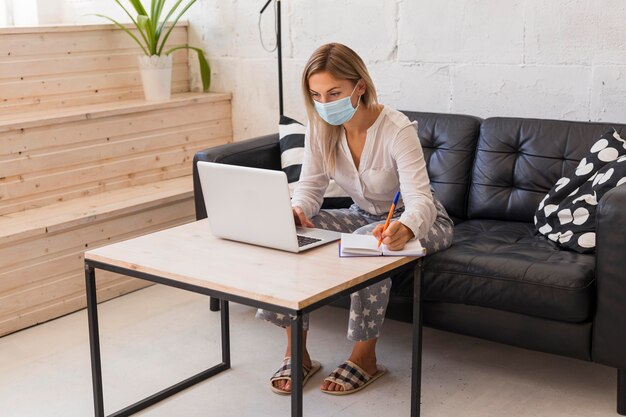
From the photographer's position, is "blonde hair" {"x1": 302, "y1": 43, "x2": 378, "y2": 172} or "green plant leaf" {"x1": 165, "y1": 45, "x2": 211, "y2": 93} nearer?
"blonde hair" {"x1": 302, "y1": 43, "x2": 378, "y2": 172}

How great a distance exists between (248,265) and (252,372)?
32.0 inches

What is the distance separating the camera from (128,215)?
371 cm

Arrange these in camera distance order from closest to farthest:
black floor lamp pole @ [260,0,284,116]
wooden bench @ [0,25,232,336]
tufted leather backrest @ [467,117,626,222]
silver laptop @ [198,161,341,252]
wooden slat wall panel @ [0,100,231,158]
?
silver laptop @ [198,161,341,252], tufted leather backrest @ [467,117,626,222], wooden bench @ [0,25,232,336], wooden slat wall panel @ [0,100,231,158], black floor lamp pole @ [260,0,284,116]

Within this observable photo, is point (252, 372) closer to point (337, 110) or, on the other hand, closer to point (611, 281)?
point (337, 110)

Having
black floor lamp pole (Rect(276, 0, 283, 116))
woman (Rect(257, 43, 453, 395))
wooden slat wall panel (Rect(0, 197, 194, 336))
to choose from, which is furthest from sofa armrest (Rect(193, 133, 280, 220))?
woman (Rect(257, 43, 453, 395))

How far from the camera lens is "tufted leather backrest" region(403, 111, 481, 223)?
329 cm

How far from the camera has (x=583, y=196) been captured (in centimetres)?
281

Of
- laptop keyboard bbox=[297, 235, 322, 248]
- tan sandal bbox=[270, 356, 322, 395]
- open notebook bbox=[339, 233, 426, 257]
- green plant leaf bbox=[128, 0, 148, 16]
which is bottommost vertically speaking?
tan sandal bbox=[270, 356, 322, 395]

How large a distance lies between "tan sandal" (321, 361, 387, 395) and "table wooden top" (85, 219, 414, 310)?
561 mm

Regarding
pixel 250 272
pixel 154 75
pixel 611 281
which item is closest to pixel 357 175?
pixel 250 272

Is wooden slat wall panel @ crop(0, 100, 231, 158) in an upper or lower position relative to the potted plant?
lower

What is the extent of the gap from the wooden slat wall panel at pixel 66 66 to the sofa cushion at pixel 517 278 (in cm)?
209

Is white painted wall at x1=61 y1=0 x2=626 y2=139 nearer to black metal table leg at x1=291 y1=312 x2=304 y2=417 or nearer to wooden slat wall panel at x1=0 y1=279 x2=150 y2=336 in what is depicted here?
wooden slat wall panel at x1=0 y1=279 x2=150 y2=336

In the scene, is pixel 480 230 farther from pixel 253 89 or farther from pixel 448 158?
pixel 253 89
